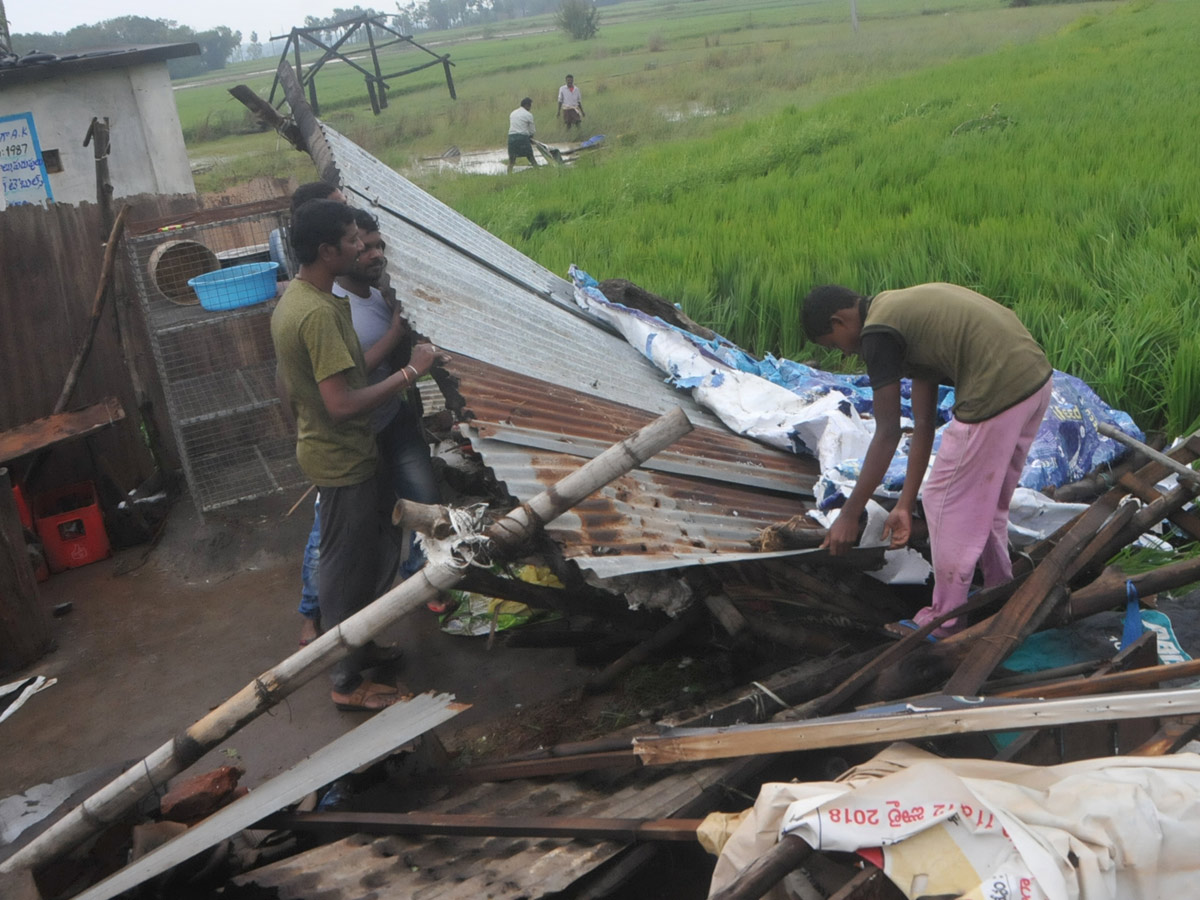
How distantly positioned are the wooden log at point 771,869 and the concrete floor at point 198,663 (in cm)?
204

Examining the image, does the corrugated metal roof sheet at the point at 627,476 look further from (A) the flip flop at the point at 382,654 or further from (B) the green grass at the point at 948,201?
(B) the green grass at the point at 948,201

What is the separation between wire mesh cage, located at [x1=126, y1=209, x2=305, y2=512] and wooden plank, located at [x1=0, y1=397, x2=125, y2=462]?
398mm

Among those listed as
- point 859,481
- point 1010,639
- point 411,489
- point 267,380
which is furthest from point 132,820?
point 267,380

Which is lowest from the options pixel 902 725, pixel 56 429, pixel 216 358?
pixel 902 725

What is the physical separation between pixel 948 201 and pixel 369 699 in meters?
5.59

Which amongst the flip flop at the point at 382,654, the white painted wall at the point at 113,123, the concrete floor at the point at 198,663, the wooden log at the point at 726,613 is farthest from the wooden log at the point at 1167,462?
the white painted wall at the point at 113,123

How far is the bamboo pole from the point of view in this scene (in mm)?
2387

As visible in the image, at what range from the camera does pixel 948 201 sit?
7.32 m

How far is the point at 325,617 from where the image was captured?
158 inches

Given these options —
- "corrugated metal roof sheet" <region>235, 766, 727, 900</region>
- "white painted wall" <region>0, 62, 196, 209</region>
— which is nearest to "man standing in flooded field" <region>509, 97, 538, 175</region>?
"white painted wall" <region>0, 62, 196, 209</region>

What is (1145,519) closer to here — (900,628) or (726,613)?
(900,628)

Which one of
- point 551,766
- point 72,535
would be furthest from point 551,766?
point 72,535

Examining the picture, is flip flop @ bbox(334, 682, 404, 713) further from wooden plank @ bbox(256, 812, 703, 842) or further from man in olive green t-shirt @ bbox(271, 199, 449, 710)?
wooden plank @ bbox(256, 812, 703, 842)

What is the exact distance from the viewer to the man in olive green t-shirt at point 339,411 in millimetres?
3492
